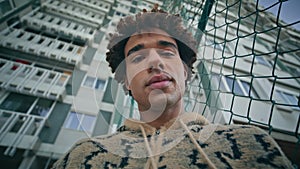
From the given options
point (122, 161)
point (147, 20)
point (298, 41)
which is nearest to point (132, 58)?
point (147, 20)

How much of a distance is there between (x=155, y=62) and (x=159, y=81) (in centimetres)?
9

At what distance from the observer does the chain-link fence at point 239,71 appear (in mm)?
839

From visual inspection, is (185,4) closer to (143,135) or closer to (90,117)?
(143,135)

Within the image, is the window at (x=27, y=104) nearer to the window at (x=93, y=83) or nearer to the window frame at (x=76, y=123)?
the window frame at (x=76, y=123)

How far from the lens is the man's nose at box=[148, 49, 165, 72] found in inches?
22.3

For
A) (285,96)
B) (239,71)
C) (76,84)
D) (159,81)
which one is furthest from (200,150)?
(285,96)

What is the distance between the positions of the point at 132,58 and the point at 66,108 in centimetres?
410

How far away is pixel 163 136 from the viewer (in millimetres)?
489

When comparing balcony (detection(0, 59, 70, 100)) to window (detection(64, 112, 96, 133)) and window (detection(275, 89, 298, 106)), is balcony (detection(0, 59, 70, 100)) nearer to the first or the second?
window (detection(64, 112, 96, 133))

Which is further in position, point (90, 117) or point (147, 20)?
point (90, 117)

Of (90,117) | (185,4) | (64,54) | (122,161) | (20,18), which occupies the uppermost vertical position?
(185,4)

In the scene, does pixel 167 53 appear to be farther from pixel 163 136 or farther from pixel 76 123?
pixel 76 123

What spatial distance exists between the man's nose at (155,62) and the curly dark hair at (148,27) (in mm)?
229

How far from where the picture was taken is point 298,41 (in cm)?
414
